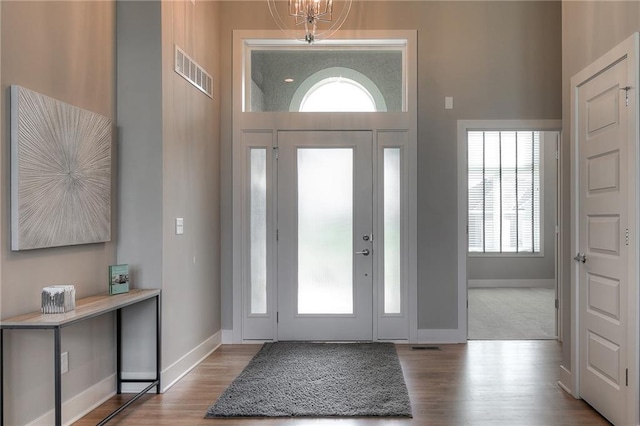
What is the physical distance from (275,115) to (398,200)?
1524 mm

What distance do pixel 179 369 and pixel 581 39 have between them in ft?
12.6

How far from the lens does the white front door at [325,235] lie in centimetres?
465

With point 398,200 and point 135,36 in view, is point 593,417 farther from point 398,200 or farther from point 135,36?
point 135,36

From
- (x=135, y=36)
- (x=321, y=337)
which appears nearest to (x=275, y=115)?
(x=135, y=36)

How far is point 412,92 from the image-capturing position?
15.2 ft

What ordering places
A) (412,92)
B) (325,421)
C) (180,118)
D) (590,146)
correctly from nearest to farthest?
(325,421)
(590,146)
(180,118)
(412,92)

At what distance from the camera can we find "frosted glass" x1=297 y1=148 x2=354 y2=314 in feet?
15.3

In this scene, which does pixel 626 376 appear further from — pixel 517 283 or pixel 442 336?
pixel 517 283

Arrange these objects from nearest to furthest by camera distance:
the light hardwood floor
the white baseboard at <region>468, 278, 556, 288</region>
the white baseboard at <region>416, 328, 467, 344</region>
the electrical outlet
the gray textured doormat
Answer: the electrical outlet, the light hardwood floor, the gray textured doormat, the white baseboard at <region>416, 328, 467, 344</region>, the white baseboard at <region>468, 278, 556, 288</region>

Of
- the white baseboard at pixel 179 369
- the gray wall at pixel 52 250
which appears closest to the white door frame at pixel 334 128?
the white baseboard at pixel 179 369

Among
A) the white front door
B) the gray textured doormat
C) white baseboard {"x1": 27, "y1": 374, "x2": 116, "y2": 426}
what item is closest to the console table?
white baseboard {"x1": 27, "y1": 374, "x2": 116, "y2": 426}

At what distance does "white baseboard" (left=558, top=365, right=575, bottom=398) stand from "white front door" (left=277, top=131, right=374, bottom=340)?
1767 millimetres

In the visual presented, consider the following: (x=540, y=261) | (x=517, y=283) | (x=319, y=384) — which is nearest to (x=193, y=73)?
(x=319, y=384)

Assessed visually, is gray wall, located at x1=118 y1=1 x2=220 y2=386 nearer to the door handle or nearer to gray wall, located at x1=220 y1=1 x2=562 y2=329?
gray wall, located at x1=220 y1=1 x2=562 y2=329
